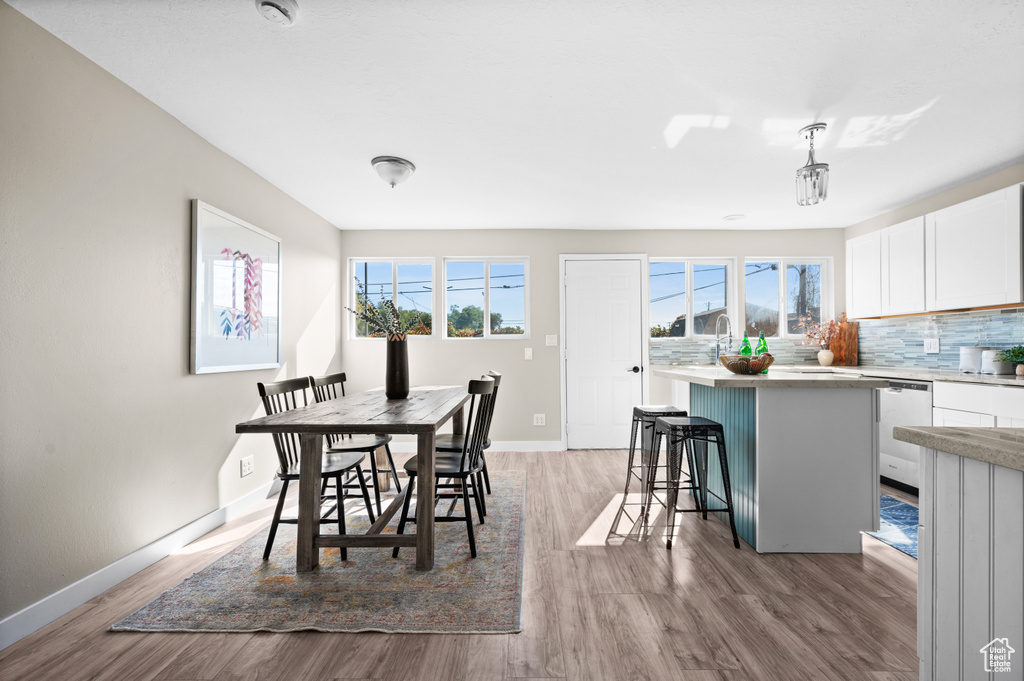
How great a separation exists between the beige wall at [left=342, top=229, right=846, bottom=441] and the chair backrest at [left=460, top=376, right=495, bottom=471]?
2404 mm

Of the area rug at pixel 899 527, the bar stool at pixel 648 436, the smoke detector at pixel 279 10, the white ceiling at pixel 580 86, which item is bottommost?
the area rug at pixel 899 527

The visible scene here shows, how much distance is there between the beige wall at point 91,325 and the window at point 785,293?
512 centimetres

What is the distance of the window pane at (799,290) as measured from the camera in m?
5.39

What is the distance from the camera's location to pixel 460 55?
2137 millimetres

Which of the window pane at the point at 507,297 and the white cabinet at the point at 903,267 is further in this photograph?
the window pane at the point at 507,297

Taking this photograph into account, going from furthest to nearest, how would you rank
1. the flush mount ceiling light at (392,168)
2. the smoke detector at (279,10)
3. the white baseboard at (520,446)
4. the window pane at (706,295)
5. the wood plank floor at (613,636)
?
the window pane at (706,295) → the white baseboard at (520,446) → the flush mount ceiling light at (392,168) → the smoke detector at (279,10) → the wood plank floor at (613,636)

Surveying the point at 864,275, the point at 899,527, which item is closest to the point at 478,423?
the point at 899,527

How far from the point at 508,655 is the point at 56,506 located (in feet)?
6.39

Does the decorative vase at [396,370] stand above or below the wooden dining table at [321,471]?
above

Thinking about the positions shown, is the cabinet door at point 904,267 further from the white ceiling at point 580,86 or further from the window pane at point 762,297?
the window pane at point 762,297

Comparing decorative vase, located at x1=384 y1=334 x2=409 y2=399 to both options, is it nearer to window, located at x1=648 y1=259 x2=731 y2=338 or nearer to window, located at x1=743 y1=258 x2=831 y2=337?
window, located at x1=648 y1=259 x2=731 y2=338

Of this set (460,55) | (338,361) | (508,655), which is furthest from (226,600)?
(338,361)

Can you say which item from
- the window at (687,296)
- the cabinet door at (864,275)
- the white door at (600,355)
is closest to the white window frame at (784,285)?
the window at (687,296)

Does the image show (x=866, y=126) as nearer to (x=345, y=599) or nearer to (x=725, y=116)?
(x=725, y=116)
